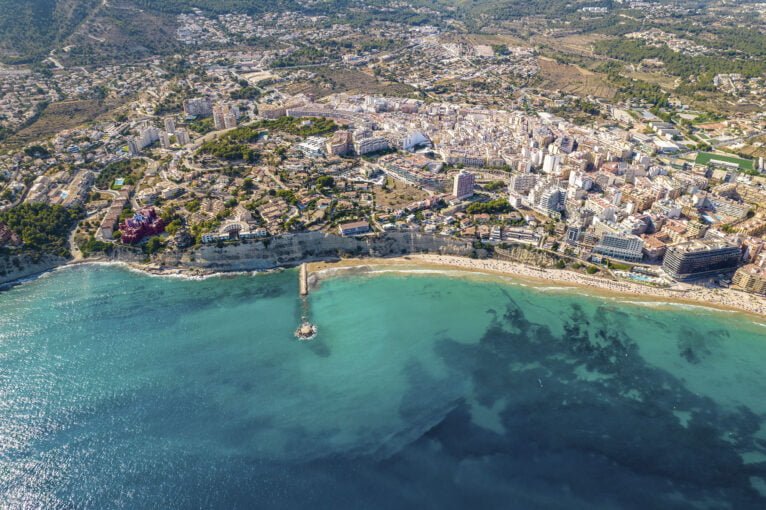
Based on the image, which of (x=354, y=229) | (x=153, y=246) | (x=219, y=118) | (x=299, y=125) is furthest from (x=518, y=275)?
(x=219, y=118)

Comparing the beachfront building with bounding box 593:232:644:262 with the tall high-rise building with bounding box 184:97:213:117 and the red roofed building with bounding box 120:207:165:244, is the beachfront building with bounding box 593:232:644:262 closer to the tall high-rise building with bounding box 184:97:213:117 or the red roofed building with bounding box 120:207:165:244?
the red roofed building with bounding box 120:207:165:244

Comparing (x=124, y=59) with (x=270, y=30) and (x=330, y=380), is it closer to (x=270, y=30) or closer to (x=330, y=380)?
(x=270, y=30)

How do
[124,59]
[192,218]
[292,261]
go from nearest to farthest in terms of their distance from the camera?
[292,261], [192,218], [124,59]

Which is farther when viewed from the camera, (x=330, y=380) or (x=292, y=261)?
(x=292, y=261)

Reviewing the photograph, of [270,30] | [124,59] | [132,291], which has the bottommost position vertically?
[132,291]

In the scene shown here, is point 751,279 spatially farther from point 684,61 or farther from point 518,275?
point 684,61

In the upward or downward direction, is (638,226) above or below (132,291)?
Result: above

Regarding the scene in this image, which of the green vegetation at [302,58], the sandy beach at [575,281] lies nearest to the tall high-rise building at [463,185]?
the sandy beach at [575,281]

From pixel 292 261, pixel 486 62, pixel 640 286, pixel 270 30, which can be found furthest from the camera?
pixel 270 30


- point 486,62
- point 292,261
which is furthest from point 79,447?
point 486,62
